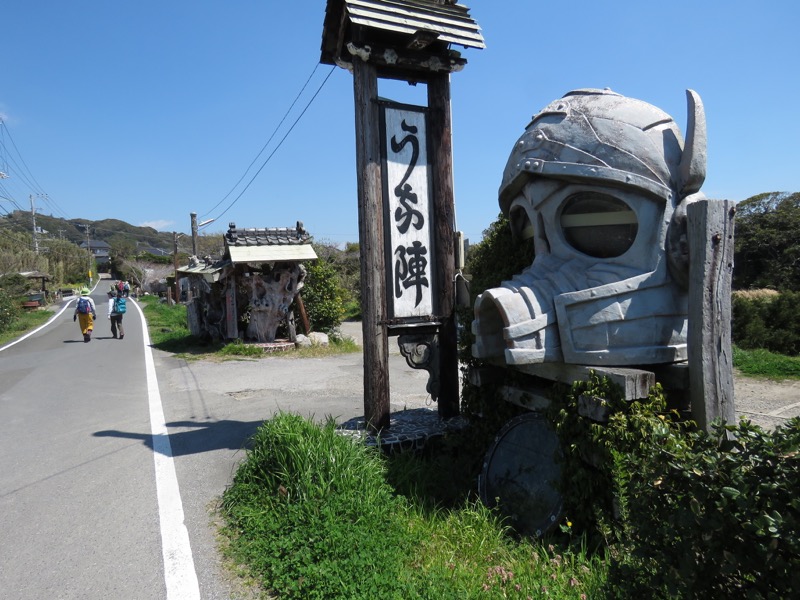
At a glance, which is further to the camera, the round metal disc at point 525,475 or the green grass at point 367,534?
the round metal disc at point 525,475

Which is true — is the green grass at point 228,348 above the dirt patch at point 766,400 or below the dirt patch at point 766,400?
above

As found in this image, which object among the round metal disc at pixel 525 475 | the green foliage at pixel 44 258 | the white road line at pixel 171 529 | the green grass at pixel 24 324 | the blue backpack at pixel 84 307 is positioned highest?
the green foliage at pixel 44 258

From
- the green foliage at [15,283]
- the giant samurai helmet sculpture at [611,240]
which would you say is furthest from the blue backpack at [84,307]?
the giant samurai helmet sculpture at [611,240]

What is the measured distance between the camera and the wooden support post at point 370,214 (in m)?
4.88

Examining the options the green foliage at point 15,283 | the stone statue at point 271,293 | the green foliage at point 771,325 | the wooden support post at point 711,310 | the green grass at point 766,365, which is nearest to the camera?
the wooden support post at point 711,310

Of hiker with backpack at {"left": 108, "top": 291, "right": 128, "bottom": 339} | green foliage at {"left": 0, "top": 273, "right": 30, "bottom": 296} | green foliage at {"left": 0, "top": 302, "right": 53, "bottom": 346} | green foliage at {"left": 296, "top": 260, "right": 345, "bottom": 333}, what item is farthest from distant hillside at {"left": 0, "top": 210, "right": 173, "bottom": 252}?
green foliage at {"left": 296, "top": 260, "right": 345, "bottom": 333}

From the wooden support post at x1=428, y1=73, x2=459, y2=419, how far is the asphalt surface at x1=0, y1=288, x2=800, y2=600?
5.33ft

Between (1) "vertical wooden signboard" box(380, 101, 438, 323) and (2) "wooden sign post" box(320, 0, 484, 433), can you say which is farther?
(1) "vertical wooden signboard" box(380, 101, 438, 323)

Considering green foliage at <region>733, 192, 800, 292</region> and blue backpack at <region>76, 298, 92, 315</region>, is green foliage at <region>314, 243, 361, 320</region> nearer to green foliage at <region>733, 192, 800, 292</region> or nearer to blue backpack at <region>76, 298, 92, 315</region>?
blue backpack at <region>76, 298, 92, 315</region>

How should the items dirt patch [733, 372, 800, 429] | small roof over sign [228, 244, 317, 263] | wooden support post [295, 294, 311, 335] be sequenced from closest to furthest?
dirt patch [733, 372, 800, 429] → small roof over sign [228, 244, 317, 263] → wooden support post [295, 294, 311, 335]

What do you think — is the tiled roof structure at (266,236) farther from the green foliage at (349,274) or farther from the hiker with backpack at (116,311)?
the green foliage at (349,274)

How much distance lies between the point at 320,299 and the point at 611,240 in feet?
40.9

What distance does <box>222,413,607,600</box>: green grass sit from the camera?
2.92m

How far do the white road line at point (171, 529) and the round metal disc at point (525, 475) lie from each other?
2091mm
